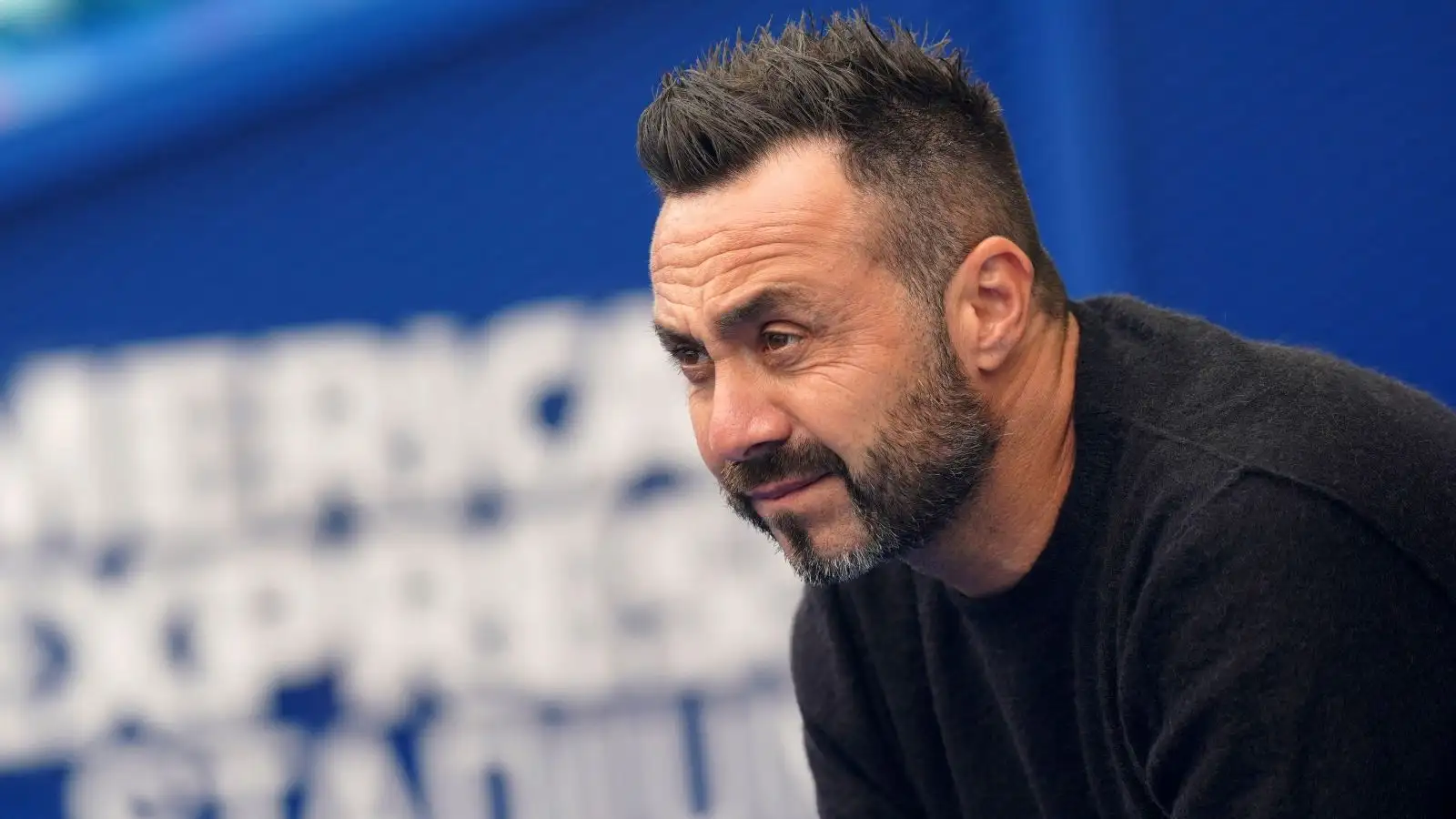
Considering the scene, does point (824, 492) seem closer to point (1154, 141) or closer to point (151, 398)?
point (1154, 141)

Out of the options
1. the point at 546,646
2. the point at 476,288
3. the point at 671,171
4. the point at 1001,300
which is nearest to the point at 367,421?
the point at 476,288

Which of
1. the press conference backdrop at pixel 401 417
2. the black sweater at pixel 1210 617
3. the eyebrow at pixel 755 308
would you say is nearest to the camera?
the black sweater at pixel 1210 617

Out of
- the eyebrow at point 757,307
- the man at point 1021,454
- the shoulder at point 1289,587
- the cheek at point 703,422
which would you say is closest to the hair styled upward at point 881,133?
the man at point 1021,454

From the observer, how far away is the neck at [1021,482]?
5.16ft

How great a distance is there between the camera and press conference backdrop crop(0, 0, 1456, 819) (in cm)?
268

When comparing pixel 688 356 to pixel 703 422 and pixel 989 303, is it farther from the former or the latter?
pixel 989 303

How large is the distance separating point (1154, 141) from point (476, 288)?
1.14 metres

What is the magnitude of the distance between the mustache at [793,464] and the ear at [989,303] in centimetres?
16

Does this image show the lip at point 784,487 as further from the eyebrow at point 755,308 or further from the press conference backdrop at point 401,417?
the press conference backdrop at point 401,417

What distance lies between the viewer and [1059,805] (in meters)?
1.62

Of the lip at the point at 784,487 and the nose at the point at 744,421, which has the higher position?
the nose at the point at 744,421

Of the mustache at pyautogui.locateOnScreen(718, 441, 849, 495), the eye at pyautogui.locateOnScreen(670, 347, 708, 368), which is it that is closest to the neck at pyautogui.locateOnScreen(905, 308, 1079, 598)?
the mustache at pyautogui.locateOnScreen(718, 441, 849, 495)

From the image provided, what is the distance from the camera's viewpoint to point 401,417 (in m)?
2.72

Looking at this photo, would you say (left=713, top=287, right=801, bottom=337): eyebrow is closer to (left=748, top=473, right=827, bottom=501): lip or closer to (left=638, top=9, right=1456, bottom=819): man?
(left=638, top=9, right=1456, bottom=819): man
